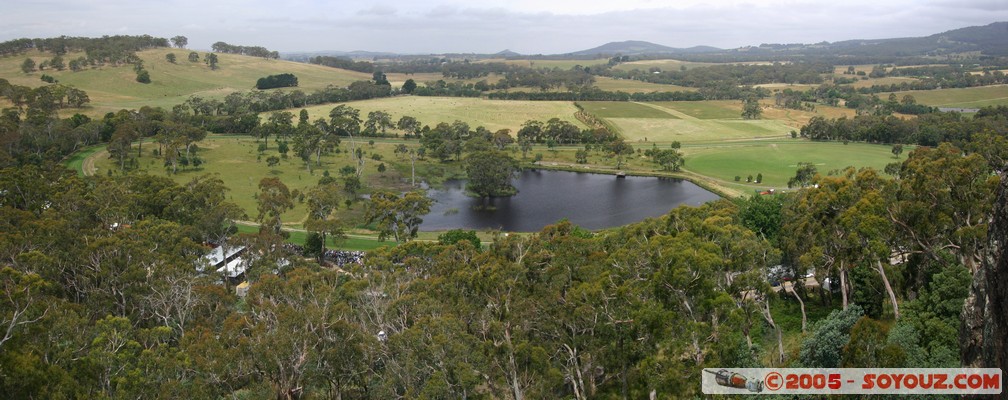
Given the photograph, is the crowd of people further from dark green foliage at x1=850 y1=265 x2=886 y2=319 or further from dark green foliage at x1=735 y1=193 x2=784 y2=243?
dark green foliage at x1=850 y1=265 x2=886 y2=319

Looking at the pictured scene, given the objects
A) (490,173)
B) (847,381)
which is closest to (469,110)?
(490,173)

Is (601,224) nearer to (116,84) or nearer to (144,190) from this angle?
(144,190)

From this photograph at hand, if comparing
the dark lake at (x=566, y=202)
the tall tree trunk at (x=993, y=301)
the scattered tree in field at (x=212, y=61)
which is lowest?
the dark lake at (x=566, y=202)

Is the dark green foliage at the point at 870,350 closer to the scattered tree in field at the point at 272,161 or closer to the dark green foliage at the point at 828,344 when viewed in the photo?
the dark green foliage at the point at 828,344

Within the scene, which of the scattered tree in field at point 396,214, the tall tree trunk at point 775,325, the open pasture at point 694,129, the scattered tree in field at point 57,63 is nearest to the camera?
the tall tree trunk at point 775,325

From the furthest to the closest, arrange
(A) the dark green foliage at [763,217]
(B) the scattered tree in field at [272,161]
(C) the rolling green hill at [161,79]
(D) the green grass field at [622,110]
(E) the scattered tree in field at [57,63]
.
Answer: (E) the scattered tree in field at [57,63] → (D) the green grass field at [622,110] → (C) the rolling green hill at [161,79] → (B) the scattered tree in field at [272,161] → (A) the dark green foliage at [763,217]

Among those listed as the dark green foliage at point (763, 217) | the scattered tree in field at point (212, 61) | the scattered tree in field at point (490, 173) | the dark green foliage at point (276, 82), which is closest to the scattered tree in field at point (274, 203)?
the scattered tree in field at point (490, 173)

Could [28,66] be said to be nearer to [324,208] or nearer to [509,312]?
[324,208]

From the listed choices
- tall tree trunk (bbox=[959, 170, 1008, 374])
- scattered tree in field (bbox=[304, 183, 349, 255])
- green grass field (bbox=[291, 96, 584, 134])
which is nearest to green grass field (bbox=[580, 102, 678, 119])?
green grass field (bbox=[291, 96, 584, 134])
